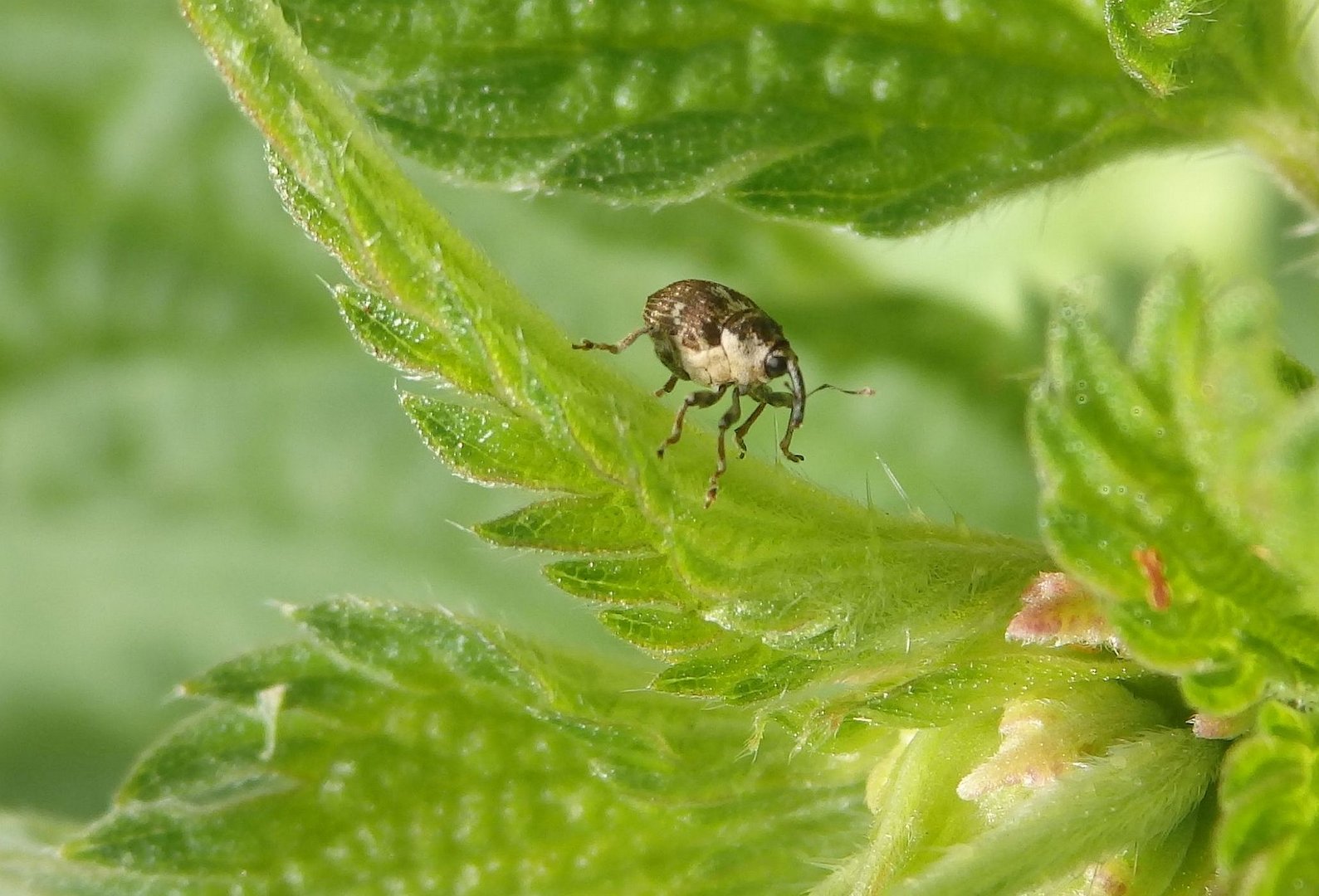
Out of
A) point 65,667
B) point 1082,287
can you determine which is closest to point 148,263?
point 65,667

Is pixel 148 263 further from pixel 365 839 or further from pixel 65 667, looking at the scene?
pixel 365 839

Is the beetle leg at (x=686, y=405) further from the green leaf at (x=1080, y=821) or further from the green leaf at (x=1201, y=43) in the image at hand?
the green leaf at (x=1201, y=43)

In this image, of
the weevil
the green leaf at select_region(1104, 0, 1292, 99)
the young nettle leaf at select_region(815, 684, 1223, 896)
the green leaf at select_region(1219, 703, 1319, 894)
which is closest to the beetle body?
the weevil

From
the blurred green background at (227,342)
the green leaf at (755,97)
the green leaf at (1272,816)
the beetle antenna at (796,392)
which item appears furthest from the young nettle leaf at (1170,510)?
the blurred green background at (227,342)

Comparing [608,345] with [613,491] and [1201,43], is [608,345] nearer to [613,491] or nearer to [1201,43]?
[613,491]

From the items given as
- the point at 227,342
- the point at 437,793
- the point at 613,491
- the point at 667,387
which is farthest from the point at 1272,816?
the point at 227,342

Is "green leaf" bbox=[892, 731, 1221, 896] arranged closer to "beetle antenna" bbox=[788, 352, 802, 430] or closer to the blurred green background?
"beetle antenna" bbox=[788, 352, 802, 430]

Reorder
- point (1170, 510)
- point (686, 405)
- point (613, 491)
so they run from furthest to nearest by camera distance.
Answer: point (686, 405), point (613, 491), point (1170, 510)
